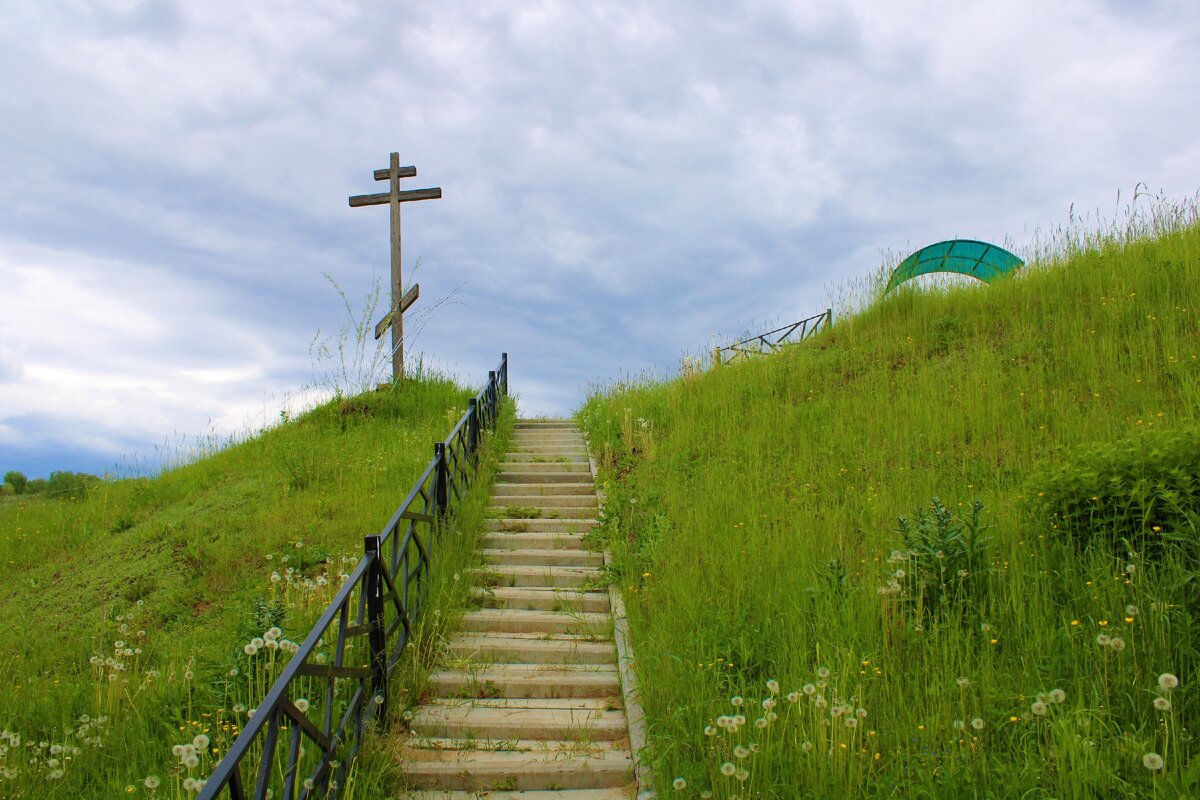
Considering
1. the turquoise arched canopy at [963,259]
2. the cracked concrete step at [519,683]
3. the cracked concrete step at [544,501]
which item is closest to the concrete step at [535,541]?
the cracked concrete step at [544,501]

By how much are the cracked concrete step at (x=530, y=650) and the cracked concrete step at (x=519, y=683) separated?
0.24 metres

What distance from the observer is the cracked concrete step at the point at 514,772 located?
5.45 m

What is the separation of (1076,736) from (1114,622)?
59.8 inches

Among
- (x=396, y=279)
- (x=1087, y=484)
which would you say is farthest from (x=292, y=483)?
(x=1087, y=484)

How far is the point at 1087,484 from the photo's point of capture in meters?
5.71

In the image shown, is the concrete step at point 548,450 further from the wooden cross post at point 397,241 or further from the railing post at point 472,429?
the wooden cross post at point 397,241

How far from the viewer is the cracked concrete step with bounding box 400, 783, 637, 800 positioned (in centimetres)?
533

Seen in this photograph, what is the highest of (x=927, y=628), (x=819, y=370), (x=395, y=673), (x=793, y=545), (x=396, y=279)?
(x=396, y=279)

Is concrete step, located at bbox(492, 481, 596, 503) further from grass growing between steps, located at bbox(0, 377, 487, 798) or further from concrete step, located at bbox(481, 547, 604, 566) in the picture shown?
concrete step, located at bbox(481, 547, 604, 566)

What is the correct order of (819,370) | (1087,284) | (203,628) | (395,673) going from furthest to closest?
(819,370)
(1087,284)
(203,628)
(395,673)

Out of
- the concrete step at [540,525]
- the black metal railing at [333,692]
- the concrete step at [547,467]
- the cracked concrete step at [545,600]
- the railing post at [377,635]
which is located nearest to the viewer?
the black metal railing at [333,692]

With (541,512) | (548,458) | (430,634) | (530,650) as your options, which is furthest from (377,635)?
(548,458)

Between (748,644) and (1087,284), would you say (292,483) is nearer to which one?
(748,644)

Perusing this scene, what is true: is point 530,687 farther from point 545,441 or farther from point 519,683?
point 545,441
